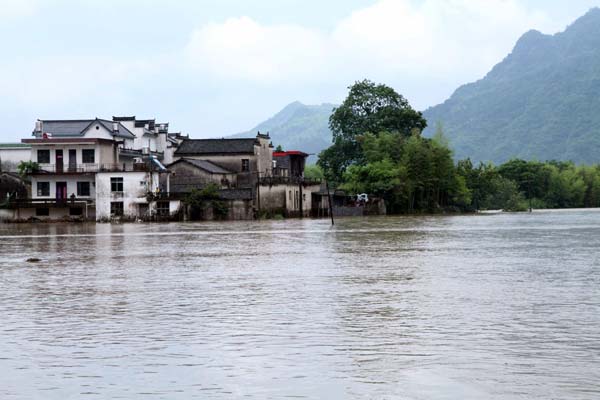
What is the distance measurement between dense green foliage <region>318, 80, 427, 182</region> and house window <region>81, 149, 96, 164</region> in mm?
39217

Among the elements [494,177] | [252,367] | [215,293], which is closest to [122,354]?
[252,367]

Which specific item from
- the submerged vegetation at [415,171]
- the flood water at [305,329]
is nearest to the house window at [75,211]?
the submerged vegetation at [415,171]

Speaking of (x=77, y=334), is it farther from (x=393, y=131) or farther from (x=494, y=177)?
(x=494, y=177)

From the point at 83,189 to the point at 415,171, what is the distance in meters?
35.0

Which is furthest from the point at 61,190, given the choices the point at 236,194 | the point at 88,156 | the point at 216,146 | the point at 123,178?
the point at 216,146

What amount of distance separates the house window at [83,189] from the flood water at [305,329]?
51.0 meters

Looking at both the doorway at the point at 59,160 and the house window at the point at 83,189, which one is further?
the house window at the point at 83,189

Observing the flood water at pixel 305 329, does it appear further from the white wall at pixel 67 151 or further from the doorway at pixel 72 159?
the doorway at pixel 72 159

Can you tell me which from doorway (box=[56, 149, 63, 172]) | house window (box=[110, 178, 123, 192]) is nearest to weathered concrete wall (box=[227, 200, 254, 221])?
house window (box=[110, 178, 123, 192])

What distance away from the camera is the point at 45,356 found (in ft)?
40.1

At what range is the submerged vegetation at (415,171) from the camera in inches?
3711

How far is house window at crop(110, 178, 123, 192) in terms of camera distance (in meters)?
75.4

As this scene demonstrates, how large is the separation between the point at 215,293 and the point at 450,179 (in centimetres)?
8186

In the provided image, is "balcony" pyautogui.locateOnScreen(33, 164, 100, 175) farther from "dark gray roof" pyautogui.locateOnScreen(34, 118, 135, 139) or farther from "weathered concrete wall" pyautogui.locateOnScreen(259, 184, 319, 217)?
"weathered concrete wall" pyautogui.locateOnScreen(259, 184, 319, 217)
